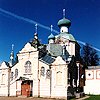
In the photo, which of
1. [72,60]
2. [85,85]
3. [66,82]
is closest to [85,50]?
[85,85]

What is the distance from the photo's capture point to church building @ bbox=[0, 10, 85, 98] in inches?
1355

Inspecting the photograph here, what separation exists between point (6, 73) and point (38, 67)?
577 centimetres

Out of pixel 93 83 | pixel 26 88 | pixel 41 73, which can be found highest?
pixel 41 73

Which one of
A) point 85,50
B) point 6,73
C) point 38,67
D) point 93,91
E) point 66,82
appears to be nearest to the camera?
point 66,82

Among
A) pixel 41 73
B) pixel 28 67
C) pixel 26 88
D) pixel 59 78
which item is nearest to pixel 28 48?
pixel 28 67

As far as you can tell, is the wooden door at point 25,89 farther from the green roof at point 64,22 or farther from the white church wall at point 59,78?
the green roof at point 64,22

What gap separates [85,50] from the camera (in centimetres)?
6322

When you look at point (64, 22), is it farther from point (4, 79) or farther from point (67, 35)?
point (4, 79)

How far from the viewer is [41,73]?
117 ft

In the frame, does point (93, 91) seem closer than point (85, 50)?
Yes

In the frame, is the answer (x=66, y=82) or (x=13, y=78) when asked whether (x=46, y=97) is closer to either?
(x=66, y=82)

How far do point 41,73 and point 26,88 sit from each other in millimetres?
3041

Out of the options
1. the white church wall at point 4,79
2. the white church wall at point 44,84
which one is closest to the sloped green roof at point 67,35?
the white church wall at point 44,84

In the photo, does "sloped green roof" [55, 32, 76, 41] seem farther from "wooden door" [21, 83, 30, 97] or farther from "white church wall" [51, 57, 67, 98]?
"wooden door" [21, 83, 30, 97]
